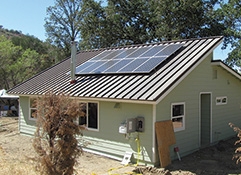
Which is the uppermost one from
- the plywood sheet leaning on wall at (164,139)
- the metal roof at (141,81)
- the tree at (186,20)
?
the tree at (186,20)

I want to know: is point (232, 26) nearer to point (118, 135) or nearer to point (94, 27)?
point (94, 27)

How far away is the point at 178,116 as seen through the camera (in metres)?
10.1

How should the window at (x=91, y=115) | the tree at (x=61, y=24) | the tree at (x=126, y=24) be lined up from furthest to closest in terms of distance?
the tree at (x=61, y=24) → the tree at (x=126, y=24) → the window at (x=91, y=115)

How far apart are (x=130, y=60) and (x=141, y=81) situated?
7.58 ft

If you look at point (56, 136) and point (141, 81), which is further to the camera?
point (141, 81)

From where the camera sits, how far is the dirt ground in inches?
334

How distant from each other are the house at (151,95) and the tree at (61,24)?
2397cm

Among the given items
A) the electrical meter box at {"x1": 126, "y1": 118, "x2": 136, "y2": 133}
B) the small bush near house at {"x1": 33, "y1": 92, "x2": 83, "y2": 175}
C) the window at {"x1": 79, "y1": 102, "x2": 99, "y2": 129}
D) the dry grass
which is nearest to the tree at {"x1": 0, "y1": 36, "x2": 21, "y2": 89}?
the dry grass

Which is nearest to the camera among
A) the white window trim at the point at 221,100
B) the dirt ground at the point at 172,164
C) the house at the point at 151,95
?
the dirt ground at the point at 172,164

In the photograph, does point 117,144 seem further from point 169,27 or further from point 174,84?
point 169,27

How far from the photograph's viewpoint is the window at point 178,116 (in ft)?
32.7

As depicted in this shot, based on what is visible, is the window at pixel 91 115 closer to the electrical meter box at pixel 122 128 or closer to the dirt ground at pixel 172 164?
the dirt ground at pixel 172 164

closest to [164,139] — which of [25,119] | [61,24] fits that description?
[25,119]

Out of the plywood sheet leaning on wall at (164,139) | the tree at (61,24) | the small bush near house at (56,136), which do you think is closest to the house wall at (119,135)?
the plywood sheet leaning on wall at (164,139)
